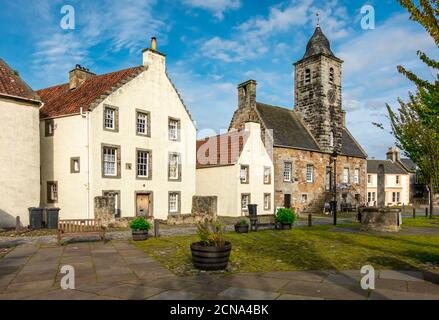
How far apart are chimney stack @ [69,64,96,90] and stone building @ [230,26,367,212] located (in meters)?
16.0

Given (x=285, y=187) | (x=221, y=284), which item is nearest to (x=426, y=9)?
(x=221, y=284)

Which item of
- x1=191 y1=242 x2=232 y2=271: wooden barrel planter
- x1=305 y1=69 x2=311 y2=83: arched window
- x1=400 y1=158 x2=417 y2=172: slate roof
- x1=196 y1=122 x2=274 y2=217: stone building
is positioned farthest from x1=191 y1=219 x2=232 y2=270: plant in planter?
x1=400 y1=158 x2=417 y2=172: slate roof

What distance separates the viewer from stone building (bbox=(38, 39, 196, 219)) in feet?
73.8

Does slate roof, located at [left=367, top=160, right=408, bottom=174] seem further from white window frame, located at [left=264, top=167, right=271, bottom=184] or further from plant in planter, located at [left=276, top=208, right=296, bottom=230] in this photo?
plant in planter, located at [left=276, top=208, right=296, bottom=230]

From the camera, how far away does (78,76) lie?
2847cm

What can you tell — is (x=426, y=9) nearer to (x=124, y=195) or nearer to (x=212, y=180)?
(x=124, y=195)

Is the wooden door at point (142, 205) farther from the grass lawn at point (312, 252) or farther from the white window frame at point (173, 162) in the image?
the grass lawn at point (312, 252)

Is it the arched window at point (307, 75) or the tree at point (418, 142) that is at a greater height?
A: the arched window at point (307, 75)

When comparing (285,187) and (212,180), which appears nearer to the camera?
(212,180)

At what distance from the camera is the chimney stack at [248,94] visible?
36719 mm

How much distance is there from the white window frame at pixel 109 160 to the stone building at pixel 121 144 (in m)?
0.02

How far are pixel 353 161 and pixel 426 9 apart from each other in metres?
37.5

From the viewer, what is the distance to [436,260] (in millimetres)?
10883

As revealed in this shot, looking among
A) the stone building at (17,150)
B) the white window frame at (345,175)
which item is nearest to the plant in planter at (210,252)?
the stone building at (17,150)
